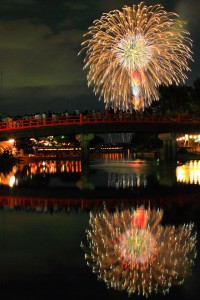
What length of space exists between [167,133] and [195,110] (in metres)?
31.2

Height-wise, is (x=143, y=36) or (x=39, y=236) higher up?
(x=143, y=36)

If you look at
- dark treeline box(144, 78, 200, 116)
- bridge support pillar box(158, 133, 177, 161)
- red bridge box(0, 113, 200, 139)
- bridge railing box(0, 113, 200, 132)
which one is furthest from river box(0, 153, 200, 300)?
dark treeline box(144, 78, 200, 116)

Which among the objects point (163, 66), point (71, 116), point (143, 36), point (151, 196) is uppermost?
point (143, 36)

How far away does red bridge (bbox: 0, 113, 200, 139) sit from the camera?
58969 mm

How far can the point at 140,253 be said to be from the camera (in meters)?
13.8

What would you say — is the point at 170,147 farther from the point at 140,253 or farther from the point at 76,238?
the point at 140,253

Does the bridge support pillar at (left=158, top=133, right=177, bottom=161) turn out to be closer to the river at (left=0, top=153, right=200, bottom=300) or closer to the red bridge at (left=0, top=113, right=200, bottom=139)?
the red bridge at (left=0, top=113, right=200, bottom=139)

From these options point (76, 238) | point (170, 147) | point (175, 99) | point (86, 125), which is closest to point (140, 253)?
point (76, 238)

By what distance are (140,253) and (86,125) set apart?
154 ft

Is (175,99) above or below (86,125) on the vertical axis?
above

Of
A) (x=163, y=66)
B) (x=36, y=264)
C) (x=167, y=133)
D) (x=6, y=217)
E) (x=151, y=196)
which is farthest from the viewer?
(x=167, y=133)

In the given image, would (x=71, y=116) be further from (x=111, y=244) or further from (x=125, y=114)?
(x=111, y=244)

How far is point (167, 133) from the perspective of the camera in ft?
223

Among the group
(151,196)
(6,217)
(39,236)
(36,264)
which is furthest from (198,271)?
(151,196)
